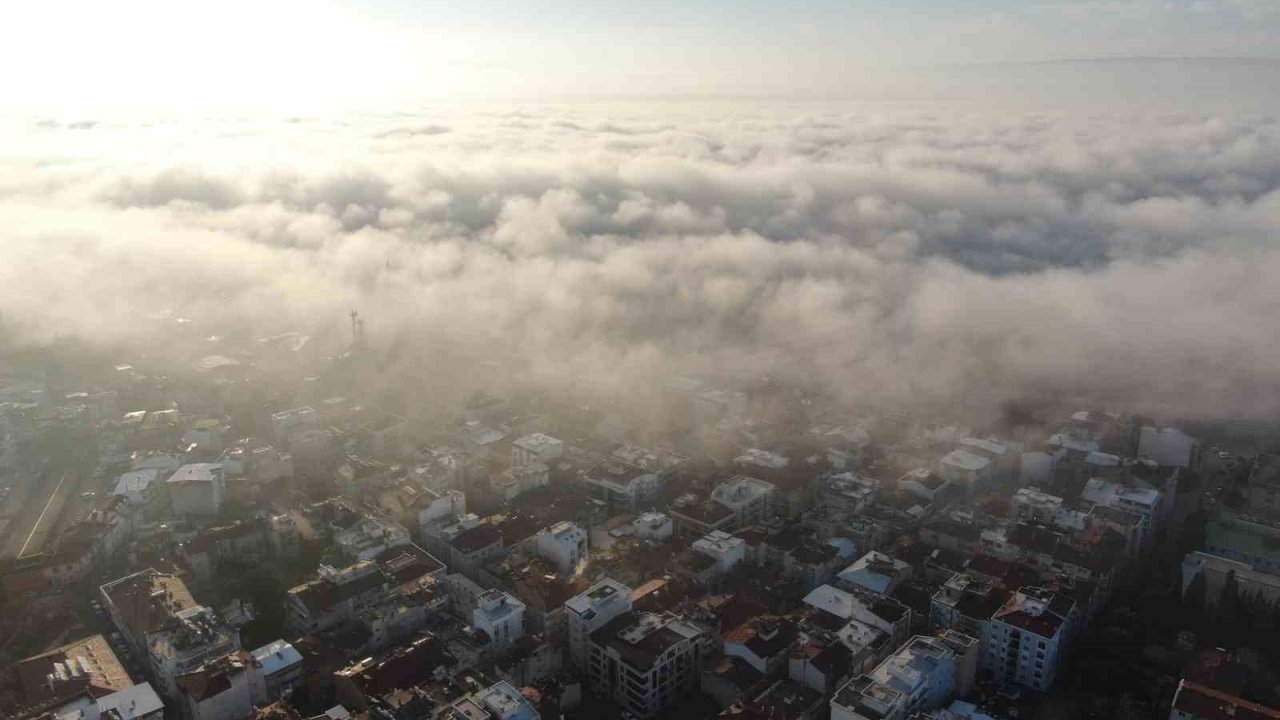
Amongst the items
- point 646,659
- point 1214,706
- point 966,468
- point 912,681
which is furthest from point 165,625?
point 966,468

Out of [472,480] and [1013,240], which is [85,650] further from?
[1013,240]

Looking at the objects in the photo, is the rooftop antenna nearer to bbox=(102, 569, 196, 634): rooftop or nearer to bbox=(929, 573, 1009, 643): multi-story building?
bbox=(102, 569, 196, 634): rooftop

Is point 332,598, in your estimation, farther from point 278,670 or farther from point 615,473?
point 615,473

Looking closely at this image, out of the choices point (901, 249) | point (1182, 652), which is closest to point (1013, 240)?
point (901, 249)

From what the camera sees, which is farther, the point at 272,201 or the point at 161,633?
the point at 272,201

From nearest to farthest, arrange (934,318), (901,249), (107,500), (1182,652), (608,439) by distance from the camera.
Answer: (1182,652) < (107,500) < (608,439) < (934,318) < (901,249)

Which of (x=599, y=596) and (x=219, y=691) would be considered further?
(x=599, y=596)

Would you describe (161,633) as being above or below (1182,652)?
above
